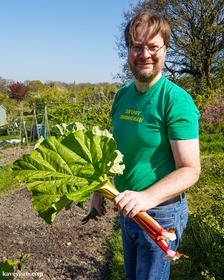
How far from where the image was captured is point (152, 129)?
1653 mm

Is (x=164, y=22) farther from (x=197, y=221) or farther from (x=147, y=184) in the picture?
(x=197, y=221)

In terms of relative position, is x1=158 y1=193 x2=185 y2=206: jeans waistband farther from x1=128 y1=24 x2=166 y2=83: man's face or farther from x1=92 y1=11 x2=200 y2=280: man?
x1=128 y1=24 x2=166 y2=83: man's face

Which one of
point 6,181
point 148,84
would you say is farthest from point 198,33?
point 148,84

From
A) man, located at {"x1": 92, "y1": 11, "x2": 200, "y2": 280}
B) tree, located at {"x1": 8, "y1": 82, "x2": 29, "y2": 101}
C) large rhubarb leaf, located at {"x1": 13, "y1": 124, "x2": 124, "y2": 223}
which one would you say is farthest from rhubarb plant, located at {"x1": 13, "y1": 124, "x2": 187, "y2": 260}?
tree, located at {"x1": 8, "y1": 82, "x2": 29, "y2": 101}

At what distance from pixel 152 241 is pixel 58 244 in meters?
2.62

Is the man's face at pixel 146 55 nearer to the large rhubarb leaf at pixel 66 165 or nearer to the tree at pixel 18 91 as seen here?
the large rhubarb leaf at pixel 66 165

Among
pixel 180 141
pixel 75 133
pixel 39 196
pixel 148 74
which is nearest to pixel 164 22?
pixel 148 74

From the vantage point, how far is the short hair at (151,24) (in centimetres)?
165

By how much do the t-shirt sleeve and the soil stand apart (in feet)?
7.97

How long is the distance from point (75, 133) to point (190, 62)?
17.4m

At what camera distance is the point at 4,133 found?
17094 mm

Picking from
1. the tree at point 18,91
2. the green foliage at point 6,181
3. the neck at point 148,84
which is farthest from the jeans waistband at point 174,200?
the tree at point 18,91

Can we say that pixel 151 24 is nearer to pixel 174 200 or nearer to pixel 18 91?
pixel 174 200

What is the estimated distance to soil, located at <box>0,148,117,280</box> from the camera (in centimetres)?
357
